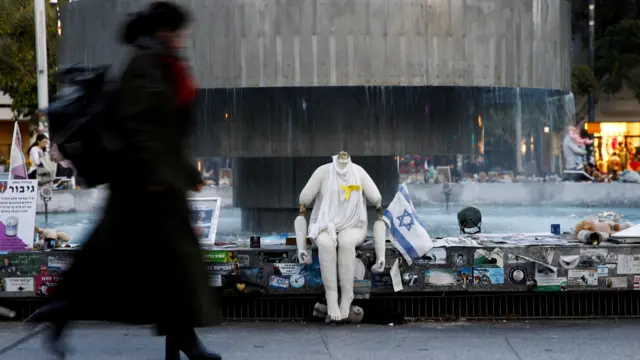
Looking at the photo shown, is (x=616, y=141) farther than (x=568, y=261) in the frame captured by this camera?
Yes

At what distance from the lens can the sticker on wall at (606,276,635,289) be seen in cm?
968

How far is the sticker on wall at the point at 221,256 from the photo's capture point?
31.8 feet

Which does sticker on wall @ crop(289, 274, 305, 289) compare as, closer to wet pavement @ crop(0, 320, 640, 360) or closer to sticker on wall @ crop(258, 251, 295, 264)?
sticker on wall @ crop(258, 251, 295, 264)

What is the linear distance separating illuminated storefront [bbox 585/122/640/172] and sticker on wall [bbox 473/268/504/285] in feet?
135

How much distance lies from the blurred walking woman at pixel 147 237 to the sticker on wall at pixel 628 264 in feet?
14.9

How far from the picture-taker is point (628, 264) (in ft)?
31.8

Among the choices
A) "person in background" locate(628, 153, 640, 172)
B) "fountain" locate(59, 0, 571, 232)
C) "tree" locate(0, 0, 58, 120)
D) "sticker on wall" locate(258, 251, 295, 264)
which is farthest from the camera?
"person in background" locate(628, 153, 640, 172)

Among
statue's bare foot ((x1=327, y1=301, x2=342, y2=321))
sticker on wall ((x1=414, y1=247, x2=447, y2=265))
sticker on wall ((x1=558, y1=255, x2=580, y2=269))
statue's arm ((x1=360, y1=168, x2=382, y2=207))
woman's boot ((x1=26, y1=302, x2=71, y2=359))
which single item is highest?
statue's arm ((x1=360, y1=168, x2=382, y2=207))

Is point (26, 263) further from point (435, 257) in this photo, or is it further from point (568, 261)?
point (568, 261)

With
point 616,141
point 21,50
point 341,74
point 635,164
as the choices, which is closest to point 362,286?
point 341,74

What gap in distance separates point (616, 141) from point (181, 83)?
48.1 meters

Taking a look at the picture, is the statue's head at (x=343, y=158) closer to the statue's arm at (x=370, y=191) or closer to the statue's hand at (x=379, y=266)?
the statue's arm at (x=370, y=191)

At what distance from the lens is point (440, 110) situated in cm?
1316

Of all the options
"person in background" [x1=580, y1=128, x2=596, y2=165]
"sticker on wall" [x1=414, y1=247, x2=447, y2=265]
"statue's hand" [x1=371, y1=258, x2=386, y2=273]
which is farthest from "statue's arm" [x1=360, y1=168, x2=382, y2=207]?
"person in background" [x1=580, y1=128, x2=596, y2=165]
